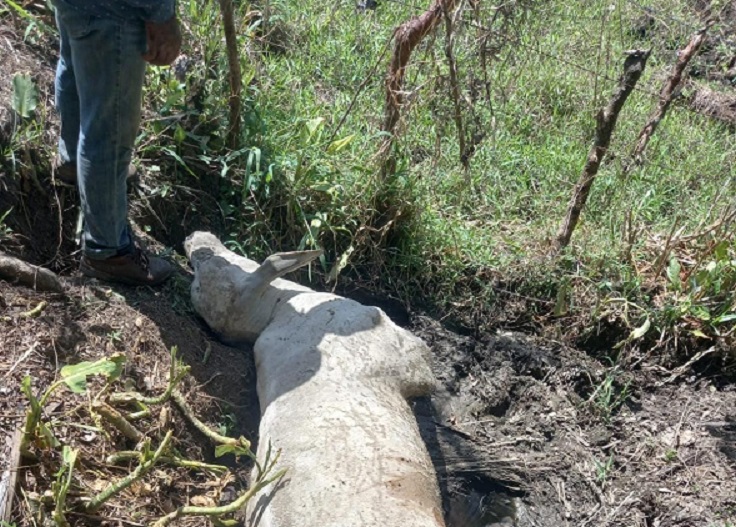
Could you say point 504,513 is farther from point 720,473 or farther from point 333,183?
point 333,183

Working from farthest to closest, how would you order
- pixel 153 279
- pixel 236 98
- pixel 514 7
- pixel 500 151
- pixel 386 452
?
pixel 500 151 → pixel 236 98 → pixel 514 7 → pixel 153 279 → pixel 386 452

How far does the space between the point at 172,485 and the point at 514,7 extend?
2.42 m

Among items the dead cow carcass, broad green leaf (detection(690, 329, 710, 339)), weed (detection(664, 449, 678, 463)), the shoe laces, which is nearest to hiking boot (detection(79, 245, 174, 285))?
the shoe laces

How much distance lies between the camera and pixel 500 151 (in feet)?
15.4

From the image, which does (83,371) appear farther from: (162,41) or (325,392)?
(162,41)

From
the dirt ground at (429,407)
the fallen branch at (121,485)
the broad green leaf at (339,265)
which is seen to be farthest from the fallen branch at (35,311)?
the broad green leaf at (339,265)

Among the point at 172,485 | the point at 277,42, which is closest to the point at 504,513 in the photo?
the point at 172,485

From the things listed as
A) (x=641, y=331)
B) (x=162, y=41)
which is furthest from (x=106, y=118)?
(x=641, y=331)

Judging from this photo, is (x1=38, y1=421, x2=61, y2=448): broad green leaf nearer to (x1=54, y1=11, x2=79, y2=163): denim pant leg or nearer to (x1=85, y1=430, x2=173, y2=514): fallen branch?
(x1=85, y1=430, x2=173, y2=514): fallen branch

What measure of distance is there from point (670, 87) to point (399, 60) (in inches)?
53.7

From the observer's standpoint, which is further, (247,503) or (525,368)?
(525,368)

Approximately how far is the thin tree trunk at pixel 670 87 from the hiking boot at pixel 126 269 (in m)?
2.39

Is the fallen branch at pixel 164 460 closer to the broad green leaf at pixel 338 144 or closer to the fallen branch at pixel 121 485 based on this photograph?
the fallen branch at pixel 121 485

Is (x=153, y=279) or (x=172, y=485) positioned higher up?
(x=153, y=279)
